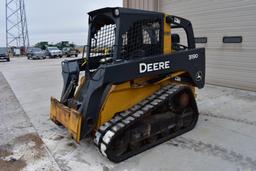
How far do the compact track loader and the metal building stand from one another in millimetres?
3380

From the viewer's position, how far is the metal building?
737 cm

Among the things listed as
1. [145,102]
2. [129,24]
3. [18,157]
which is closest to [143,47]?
[129,24]

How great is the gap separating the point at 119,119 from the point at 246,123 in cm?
266

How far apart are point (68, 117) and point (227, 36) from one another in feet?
19.9

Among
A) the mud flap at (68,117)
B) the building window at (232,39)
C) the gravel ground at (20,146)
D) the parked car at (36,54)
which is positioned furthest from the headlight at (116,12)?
the parked car at (36,54)

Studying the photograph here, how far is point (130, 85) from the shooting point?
3916 millimetres

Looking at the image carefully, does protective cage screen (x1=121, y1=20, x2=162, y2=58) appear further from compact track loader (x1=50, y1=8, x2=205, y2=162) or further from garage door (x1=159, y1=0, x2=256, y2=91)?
garage door (x1=159, y1=0, x2=256, y2=91)

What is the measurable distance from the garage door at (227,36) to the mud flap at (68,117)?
5686 millimetres

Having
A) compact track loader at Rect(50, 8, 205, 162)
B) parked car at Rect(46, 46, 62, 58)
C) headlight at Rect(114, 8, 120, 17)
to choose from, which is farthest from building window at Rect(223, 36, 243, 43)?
parked car at Rect(46, 46, 62, 58)

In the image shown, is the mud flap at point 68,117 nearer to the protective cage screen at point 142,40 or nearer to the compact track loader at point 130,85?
the compact track loader at point 130,85

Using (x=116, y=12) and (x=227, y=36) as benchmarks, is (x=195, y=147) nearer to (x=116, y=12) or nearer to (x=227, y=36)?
(x=116, y=12)

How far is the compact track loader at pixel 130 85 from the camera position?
354 centimetres

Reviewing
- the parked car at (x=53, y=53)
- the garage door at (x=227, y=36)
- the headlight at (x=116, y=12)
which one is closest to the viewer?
the headlight at (x=116, y=12)

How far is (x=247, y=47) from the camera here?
7.45 meters
